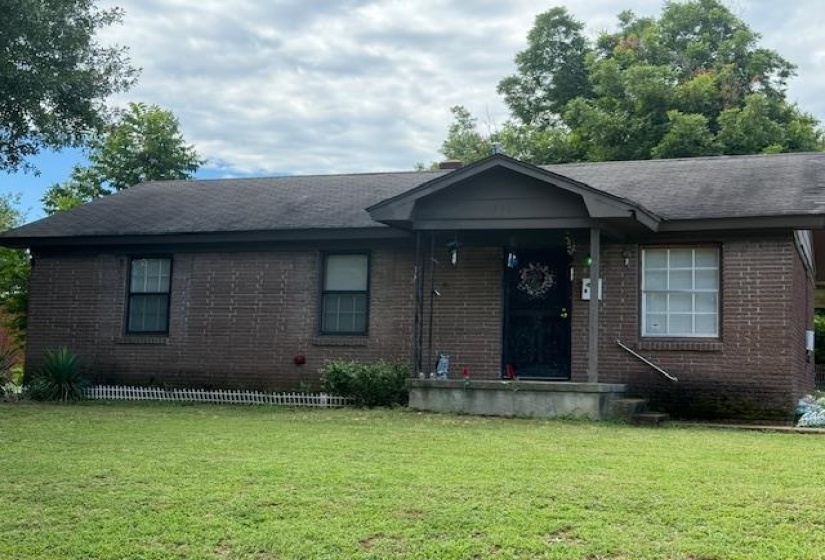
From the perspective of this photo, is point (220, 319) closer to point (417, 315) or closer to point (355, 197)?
point (355, 197)

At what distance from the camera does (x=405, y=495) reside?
6633mm

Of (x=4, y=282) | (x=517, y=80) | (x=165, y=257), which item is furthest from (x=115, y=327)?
(x=517, y=80)

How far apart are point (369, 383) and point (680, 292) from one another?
15.2ft

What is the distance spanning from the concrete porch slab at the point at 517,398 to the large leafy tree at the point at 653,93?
1552 cm

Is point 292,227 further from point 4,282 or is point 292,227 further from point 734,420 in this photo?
point 4,282

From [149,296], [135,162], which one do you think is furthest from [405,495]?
[135,162]

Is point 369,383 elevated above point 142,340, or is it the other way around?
point 142,340

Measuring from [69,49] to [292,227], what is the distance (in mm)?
5343

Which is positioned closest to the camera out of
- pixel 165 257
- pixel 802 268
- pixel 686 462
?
pixel 686 462

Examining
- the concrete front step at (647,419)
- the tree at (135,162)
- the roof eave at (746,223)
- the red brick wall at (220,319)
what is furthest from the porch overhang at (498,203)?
the tree at (135,162)

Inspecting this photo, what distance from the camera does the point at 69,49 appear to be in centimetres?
1666

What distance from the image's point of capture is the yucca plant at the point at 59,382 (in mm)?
15508

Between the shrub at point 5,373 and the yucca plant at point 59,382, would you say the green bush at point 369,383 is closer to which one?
the yucca plant at point 59,382

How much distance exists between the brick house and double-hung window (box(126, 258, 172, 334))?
38 millimetres
